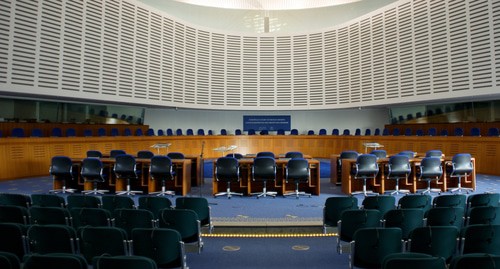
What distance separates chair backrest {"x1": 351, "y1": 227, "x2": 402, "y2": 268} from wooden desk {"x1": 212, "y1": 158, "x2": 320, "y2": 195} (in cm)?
492

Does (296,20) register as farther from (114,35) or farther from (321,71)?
(114,35)

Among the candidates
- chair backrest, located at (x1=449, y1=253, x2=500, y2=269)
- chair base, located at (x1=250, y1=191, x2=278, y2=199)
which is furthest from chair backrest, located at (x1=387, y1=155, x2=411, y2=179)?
chair backrest, located at (x1=449, y1=253, x2=500, y2=269)

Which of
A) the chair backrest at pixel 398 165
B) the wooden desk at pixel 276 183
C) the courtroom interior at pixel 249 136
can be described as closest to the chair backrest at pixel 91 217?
the courtroom interior at pixel 249 136

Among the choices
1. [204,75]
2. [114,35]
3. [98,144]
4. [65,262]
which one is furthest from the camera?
[204,75]

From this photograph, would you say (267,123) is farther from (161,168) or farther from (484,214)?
(484,214)

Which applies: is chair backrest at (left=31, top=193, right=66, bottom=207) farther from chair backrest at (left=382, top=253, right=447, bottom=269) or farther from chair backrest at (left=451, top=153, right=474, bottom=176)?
chair backrest at (left=451, top=153, right=474, bottom=176)

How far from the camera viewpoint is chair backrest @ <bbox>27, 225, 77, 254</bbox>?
10.1ft

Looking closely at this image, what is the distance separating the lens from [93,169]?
812 centimetres

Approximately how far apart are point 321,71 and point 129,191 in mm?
12349

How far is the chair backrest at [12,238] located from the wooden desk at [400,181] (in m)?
6.52

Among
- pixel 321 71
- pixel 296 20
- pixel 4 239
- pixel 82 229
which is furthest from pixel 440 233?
pixel 296 20

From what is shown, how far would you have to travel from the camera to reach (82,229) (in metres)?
3.13

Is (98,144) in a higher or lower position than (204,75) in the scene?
lower

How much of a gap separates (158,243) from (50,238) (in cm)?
90
